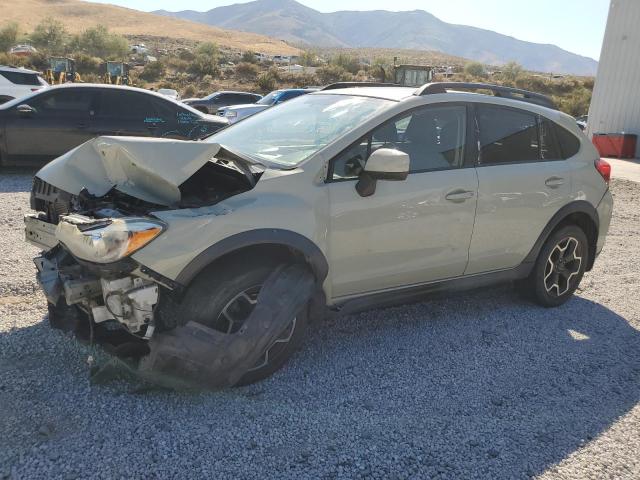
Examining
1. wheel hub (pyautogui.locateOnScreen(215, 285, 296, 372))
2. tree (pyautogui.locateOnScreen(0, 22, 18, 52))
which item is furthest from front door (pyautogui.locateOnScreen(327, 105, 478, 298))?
tree (pyautogui.locateOnScreen(0, 22, 18, 52))

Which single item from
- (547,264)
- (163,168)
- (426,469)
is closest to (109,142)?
Answer: (163,168)

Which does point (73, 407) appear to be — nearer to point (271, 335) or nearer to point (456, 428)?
point (271, 335)

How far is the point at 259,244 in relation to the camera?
320cm

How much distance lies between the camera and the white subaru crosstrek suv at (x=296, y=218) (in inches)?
116

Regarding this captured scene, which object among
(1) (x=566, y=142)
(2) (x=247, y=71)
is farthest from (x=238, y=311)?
(2) (x=247, y=71)

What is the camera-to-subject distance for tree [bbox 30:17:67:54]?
55562mm

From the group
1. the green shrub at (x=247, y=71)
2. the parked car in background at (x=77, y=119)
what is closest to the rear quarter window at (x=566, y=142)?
the parked car in background at (x=77, y=119)

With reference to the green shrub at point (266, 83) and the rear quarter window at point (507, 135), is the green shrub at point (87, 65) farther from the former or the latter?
the rear quarter window at point (507, 135)

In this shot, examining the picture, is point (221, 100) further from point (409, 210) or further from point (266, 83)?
point (409, 210)

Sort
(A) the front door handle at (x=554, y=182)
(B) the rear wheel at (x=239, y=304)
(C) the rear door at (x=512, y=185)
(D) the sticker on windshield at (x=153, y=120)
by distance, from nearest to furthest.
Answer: (B) the rear wheel at (x=239, y=304), (C) the rear door at (x=512, y=185), (A) the front door handle at (x=554, y=182), (D) the sticker on windshield at (x=153, y=120)

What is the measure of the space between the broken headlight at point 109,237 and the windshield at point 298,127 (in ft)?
3.43

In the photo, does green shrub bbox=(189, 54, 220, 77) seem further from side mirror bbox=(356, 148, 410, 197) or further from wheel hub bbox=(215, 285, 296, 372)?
wheel hub bbox=(215, 285, 296, 372)

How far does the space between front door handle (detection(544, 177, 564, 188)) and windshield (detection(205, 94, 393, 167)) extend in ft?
5.10

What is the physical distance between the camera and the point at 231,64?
167ft
